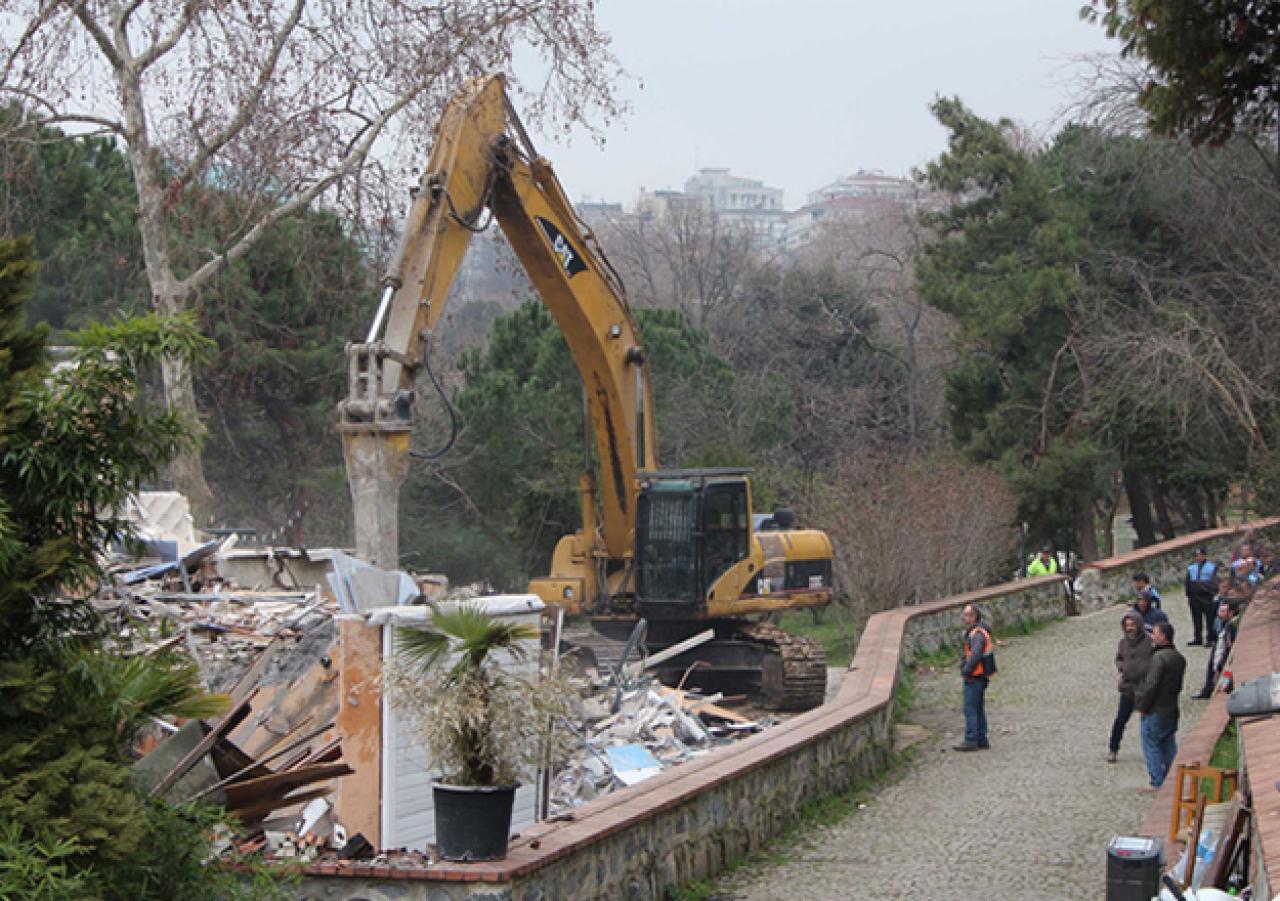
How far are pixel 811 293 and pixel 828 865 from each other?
45.7 metres

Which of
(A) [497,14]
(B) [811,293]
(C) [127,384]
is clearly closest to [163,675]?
(C) [127,384]

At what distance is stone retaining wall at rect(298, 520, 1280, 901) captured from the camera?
9188 mm

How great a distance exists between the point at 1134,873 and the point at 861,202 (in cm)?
10615

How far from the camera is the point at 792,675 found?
838 inches

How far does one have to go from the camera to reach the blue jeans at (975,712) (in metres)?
17.6

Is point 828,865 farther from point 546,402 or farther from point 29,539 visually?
point 546,402

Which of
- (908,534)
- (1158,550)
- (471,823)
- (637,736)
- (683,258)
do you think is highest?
(683,258)

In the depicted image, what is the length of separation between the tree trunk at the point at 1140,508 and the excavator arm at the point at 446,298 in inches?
819

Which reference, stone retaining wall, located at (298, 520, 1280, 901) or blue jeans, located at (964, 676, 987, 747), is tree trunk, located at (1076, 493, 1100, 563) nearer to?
stone retaining wall, located at (298, 520, 1280, 901)

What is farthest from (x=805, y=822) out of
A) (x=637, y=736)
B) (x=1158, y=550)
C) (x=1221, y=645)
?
(x=1158, y=550)

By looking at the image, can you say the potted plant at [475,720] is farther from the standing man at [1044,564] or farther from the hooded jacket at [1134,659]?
the standing man at [1044,564]

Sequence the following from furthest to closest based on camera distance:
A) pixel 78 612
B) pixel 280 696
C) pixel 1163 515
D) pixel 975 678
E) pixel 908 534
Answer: pixel 1163 515, pixel 908 534, pixel 975 678, pixel 280 696, pixel 78 612

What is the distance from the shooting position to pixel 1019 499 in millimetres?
36188

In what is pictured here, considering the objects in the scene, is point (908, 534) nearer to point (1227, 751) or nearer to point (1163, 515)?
point (1227, 751)
